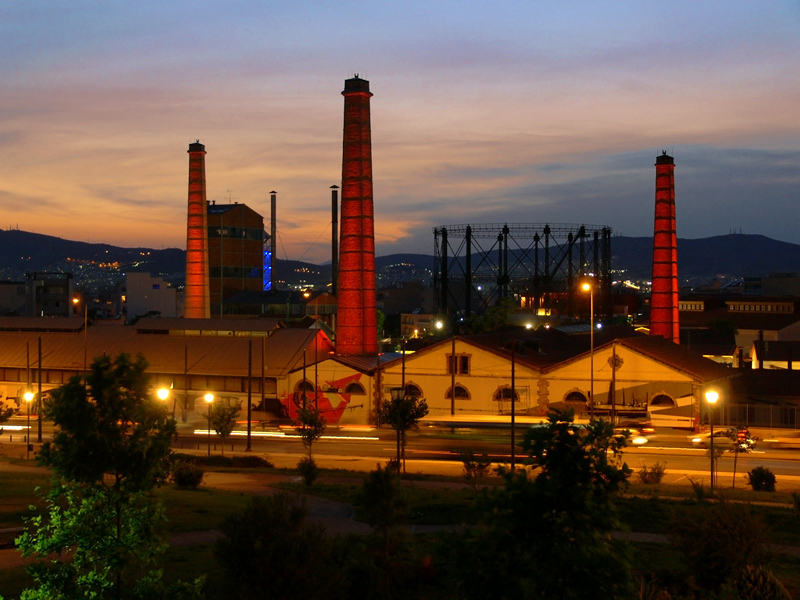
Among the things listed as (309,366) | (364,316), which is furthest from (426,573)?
(364,316)

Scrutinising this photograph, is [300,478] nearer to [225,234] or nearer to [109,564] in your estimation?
[109,564]

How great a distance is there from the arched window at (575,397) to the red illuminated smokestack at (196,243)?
120ft

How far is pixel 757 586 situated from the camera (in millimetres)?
14812

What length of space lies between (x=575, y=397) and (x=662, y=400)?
451cm

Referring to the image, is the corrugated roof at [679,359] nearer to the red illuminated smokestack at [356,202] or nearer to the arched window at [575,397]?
the arched window at [575,397]

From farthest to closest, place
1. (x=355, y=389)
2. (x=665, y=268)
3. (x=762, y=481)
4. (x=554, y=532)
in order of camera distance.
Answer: (x=665, y=268), (x=355, y=389), (x=762, y=481), (x=554, y=532)

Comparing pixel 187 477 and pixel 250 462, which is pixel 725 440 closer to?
pixel 250 462

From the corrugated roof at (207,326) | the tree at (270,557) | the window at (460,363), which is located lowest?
the tree at (270,557)

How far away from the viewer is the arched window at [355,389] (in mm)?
50562

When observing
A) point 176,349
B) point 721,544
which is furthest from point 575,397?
point 721,544

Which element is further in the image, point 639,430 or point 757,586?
point 639,430

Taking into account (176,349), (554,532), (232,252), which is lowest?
(554,532)

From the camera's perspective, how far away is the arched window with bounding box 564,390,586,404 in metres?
46.5

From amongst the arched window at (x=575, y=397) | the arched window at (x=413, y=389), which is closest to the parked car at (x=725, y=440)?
the arched window at (x=575, y=397)
